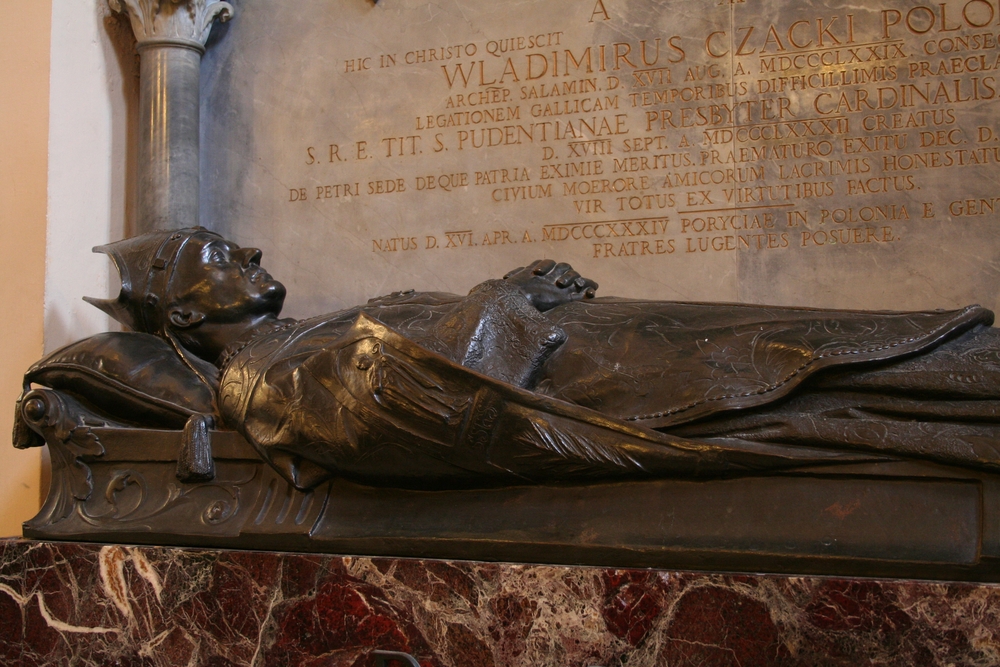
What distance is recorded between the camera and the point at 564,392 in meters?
2.48

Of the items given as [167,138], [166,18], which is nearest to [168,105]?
[167,138]

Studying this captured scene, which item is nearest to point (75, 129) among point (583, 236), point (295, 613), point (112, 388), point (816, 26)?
point (112, 388)

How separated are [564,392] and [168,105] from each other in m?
2.84

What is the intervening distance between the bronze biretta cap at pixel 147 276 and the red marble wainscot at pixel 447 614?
845 millimetres

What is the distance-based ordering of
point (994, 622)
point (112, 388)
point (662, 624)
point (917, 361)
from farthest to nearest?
point (112, 388)
point (917, 361)
point (662, 624)
point (994, 622)

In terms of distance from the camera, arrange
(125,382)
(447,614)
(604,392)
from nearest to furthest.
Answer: (447,614), (604,392), (125,382)

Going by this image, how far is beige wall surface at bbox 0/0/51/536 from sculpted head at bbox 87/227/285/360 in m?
1.01

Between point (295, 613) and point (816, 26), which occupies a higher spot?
point (816, 26)

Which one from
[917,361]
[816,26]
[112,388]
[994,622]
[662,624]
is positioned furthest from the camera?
[816,26]

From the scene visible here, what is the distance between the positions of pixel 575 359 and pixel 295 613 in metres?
0.99

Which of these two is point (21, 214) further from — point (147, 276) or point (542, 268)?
point (542, 268)

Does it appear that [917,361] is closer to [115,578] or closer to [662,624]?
[662,624]

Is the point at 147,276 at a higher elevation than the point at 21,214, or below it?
below

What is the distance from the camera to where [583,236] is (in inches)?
158
